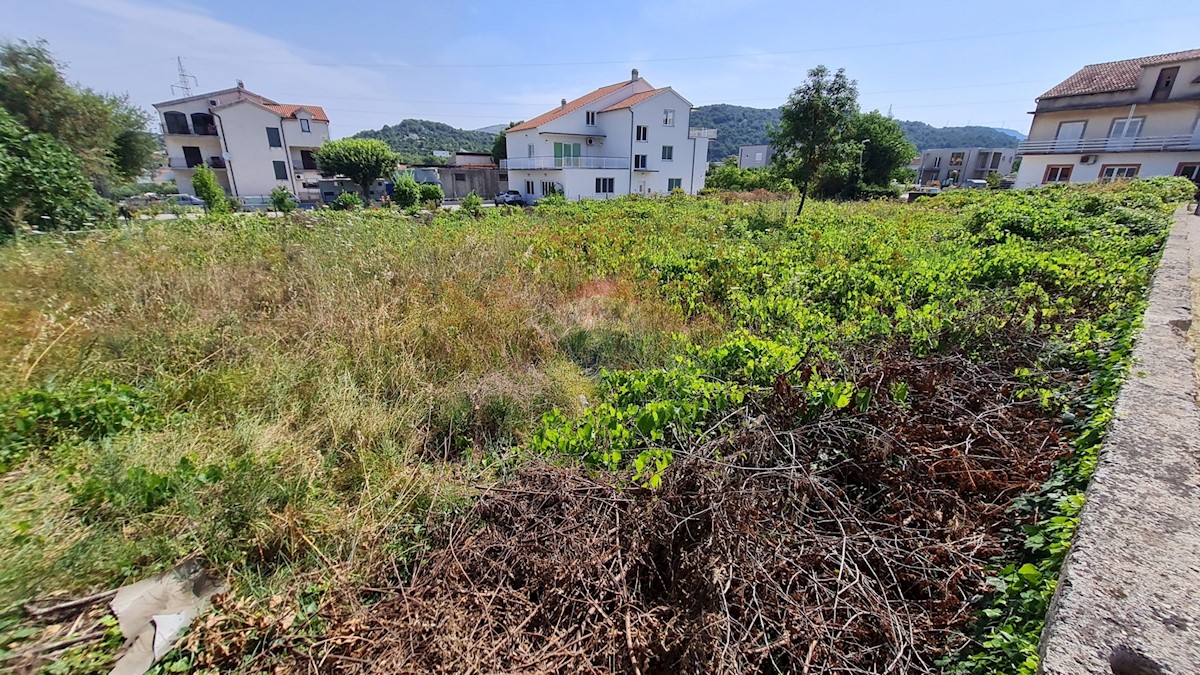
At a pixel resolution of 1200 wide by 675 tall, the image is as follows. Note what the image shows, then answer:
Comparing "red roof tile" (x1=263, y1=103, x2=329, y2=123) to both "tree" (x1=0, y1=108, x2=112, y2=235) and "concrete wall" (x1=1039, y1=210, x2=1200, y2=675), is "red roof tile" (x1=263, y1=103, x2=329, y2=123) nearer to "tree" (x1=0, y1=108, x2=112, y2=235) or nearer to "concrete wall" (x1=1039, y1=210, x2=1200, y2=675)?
"tree" (x1=0, y1=108, x2=112, y2=235)

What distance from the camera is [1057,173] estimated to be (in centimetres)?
2712

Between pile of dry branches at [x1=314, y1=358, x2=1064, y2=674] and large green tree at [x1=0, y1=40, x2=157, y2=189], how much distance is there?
22492 millimetres

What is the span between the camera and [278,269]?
5543mm

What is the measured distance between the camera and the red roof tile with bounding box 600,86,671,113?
32.2 m

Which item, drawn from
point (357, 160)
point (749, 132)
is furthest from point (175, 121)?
point (749, 132)

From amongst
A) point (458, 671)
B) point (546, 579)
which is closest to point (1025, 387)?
point (546, 579)

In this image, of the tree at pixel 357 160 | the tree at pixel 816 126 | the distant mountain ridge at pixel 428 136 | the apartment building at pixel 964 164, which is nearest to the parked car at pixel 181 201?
the tree at pixel 357 160

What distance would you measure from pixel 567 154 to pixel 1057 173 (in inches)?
1227

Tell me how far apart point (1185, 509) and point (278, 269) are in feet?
24.3

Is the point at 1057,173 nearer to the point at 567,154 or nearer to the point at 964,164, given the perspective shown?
the point at 567,154

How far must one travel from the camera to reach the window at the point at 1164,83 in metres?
23.4

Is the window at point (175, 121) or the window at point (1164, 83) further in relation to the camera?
the window at point (175, 121)

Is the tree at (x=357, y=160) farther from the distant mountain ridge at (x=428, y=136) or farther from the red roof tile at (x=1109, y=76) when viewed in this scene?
the distant mountain ridge at (x=428, y=136)

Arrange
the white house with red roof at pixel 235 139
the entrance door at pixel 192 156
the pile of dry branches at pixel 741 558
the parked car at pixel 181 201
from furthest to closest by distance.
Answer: the entrance door at pixel 192 156, the white house with red roof at pixel 235 139, the parked car at pixel 181 201, the pile of dry branches at pixel 741 558
